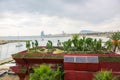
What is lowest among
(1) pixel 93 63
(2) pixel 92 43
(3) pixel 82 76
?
(3) pixel 82 76

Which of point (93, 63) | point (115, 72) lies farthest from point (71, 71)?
point (115, 72)

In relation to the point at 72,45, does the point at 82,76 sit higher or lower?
lower

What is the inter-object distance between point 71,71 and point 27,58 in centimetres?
656

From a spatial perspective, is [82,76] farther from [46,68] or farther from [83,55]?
[46,68]

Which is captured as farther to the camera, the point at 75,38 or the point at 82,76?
the point at 75,38

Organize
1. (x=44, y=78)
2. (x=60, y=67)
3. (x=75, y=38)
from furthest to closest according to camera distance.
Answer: (x=75, y=38) → (x=60, y=67) → (x=44, y=78)

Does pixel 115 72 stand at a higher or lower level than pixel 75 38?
lower

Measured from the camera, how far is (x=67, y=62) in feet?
82.1

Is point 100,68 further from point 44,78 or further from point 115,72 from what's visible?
point 44,78

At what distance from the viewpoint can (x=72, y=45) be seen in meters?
32.6

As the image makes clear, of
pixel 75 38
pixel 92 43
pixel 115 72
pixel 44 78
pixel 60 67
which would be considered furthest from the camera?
pixel 75 38

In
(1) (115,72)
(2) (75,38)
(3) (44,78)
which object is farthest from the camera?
(2) (75,38)

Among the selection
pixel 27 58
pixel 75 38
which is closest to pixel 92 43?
pixel 75 38

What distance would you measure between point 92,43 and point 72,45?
425 cm
